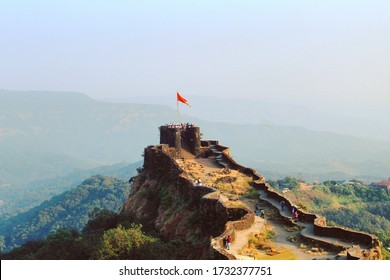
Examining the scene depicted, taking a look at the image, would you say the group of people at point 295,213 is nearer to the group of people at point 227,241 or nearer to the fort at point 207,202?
the fort at point 207,202

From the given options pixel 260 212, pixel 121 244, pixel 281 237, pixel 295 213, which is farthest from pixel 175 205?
pixel 281 237

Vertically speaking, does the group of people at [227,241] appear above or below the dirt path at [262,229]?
above

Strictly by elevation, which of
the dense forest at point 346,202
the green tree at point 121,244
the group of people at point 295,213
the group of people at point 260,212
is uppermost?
the group of people at point 295,213

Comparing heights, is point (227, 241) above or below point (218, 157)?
below

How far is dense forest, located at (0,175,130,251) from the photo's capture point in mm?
136425

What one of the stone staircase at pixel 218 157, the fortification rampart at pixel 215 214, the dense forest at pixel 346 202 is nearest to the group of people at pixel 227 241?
the fortification rampart at pixel 215 214

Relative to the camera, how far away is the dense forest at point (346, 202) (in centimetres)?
9750

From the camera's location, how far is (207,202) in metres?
25.9

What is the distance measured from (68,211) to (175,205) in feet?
426

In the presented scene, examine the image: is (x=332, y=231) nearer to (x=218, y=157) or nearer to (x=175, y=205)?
(x=175, y=205)

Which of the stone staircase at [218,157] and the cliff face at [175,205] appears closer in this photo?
the cliff face at [175,205]

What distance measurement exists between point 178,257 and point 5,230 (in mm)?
156813

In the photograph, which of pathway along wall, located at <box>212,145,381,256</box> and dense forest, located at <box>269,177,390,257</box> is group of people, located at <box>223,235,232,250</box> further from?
dense forest, located at <box>269,177,390,257</box>

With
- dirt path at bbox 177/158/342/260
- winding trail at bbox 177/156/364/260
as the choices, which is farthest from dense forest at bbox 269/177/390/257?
winding trail at bbox 177/156/364/260
